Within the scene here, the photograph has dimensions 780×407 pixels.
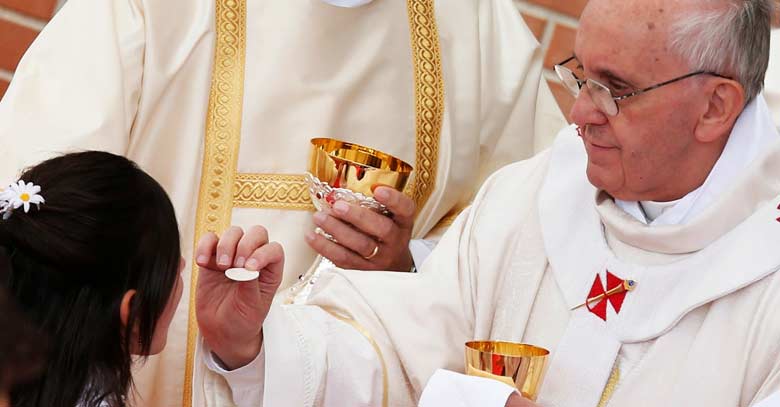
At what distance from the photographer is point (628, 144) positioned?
271cm

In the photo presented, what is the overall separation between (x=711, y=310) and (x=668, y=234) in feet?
0.52

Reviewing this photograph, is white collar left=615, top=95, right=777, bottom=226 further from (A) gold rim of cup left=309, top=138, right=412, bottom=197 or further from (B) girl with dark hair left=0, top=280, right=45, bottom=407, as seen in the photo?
(B) girl with dark hair left=0, top=280, right=45, bottom=407

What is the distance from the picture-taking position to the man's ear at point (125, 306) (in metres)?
2.49

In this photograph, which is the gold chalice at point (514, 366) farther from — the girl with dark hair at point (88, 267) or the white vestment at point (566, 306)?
the girl with dark hair at point (88, 267)

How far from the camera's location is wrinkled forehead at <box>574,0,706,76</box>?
266 cm

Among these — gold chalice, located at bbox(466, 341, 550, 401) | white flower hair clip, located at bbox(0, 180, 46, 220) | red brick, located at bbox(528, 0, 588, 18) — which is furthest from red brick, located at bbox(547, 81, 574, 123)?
white flower hair clip, located at bbox(0, 180, 46, 220)

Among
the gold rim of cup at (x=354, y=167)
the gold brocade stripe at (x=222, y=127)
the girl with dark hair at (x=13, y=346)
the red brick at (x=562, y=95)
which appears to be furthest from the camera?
the red brick at (x=562, y=95)

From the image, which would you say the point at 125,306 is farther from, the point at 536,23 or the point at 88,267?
the point at 536,23

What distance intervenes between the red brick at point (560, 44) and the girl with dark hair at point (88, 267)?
235cm

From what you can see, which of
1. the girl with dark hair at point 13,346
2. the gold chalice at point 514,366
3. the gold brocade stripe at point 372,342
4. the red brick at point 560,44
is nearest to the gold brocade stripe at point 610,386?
the gold chalice at point 514,366

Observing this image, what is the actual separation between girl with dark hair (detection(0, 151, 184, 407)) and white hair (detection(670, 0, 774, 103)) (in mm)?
975

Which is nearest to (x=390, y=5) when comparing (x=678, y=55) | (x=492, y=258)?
(x=492, y=258)

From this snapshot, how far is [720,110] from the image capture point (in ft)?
8.84

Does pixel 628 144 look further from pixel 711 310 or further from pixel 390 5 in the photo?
pixel 390 5
